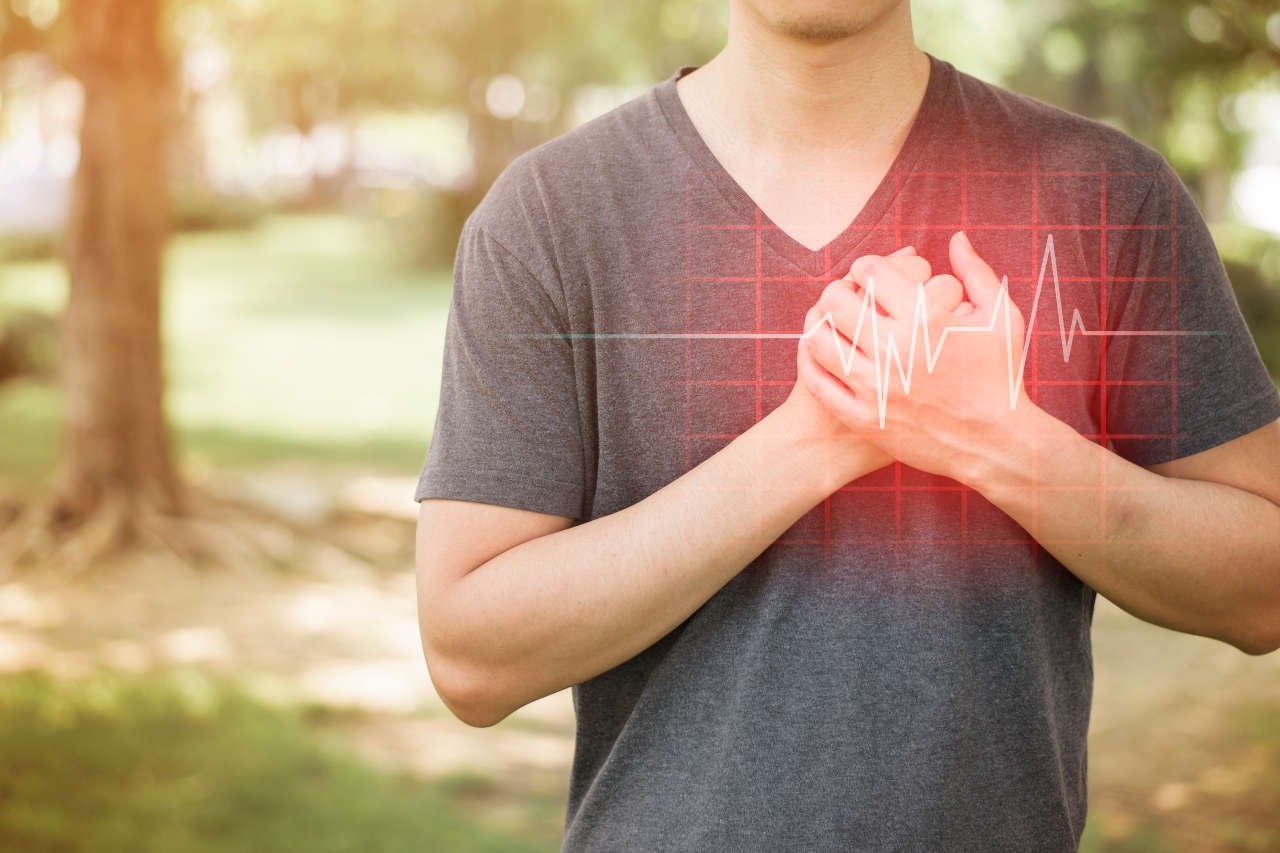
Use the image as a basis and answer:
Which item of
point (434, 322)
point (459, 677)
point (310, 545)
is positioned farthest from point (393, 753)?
point (434, 322)

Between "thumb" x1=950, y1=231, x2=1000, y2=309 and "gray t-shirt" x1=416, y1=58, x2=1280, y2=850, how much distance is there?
0.12 metres

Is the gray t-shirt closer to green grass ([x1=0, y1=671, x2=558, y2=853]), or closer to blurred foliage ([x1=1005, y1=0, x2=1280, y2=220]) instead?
green grass ([x1=0, y1=671, x2=558, y2=853])

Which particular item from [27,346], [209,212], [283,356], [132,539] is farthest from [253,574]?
[209,212]

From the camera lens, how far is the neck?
155 centimetres

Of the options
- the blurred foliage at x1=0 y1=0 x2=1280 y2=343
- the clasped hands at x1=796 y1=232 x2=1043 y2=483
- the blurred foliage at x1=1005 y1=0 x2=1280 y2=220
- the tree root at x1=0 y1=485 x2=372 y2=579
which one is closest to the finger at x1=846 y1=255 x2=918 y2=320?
the clasped hands at x1=796 y1=232 x2=1043 y2=483

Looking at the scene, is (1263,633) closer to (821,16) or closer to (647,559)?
(647,559)

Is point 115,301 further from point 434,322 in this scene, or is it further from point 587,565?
point 434,322

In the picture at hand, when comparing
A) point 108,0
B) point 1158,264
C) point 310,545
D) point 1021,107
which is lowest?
point 310,545

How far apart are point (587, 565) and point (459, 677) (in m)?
0.24

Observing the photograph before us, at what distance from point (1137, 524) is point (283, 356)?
13.7 meters

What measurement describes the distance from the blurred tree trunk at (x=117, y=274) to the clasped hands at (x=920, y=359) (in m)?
6.81

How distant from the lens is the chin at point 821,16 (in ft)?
4.75

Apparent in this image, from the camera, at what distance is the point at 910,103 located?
1.62 m

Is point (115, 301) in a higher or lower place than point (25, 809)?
higher
